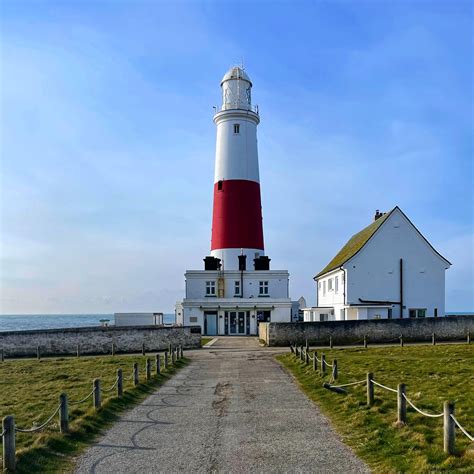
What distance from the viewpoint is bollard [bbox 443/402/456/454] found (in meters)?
8.18

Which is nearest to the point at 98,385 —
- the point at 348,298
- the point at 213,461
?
the point at 213,461

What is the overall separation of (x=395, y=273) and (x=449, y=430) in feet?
96.6

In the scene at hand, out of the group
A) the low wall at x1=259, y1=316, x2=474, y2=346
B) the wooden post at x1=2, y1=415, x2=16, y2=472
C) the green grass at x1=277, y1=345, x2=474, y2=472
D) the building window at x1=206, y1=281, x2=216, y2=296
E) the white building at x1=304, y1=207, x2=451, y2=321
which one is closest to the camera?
the wooden post at x1=2, y1=415, x2=16, y2=472

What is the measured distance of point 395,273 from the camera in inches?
1447

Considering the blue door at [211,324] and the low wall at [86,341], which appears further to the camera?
the blue door at [211,324]

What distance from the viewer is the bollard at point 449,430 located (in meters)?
8.18

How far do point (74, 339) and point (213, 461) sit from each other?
23022mm

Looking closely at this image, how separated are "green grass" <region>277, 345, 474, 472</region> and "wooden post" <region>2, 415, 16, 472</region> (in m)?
5.14

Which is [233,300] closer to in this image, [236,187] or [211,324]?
[211,324]

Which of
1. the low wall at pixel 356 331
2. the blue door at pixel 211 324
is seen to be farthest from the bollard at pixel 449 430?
the blue door at pixel 211 324

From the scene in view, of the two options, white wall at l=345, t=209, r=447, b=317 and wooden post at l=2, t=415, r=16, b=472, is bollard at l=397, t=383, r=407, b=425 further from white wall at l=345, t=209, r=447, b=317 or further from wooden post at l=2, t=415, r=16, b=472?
white wall at l=345, t=209, r=447, b=317

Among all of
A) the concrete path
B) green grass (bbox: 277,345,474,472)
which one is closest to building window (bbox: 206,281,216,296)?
green grass (bbox: 277,345,474,472)

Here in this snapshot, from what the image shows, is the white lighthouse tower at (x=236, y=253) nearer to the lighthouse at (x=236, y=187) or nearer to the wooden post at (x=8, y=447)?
the lighthouse at (x=236, y=187)

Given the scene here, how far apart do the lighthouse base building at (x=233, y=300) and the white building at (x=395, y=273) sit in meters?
6.86
